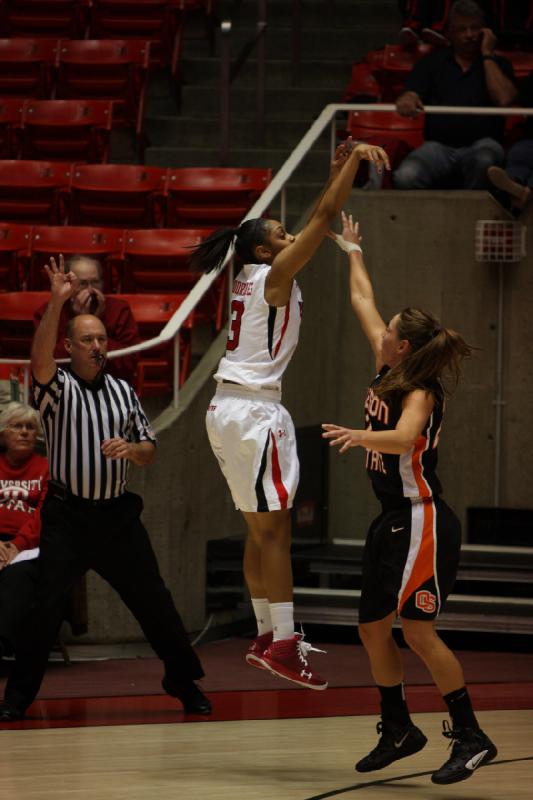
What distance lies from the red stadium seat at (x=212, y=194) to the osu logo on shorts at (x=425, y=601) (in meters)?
4.56

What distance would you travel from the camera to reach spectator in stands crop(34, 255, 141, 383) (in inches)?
297

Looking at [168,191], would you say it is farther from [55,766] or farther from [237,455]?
[55,766]

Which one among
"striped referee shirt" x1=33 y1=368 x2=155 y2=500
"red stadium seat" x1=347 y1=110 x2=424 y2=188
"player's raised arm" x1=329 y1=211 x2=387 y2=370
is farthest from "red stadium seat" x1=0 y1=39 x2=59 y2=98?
"player's raised arm" x1=329 y1=211 x2=387 y2=370

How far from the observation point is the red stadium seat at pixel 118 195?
381 inches

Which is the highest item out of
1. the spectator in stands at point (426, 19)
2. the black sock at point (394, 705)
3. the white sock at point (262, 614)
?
the spectator in stands at point (426, 19)

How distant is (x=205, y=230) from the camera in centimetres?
920

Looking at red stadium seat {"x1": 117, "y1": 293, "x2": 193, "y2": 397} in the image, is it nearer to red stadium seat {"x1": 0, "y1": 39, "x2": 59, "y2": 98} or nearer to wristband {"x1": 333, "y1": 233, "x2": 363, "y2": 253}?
wristband {"x1": 333, "y1": 233, "x2": 363, "y2": 253}

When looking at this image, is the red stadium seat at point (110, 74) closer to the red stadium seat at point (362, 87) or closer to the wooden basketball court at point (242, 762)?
the red stadium seat at point (362, 87)

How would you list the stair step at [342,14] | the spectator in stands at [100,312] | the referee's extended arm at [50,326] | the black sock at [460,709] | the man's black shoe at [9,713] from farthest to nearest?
the stair step at [342,14] < the spectator in stands at [100,312] < the man's black shoe at [9,713] < the referee's extended arm at [50,326] < the black sock at [460,709]

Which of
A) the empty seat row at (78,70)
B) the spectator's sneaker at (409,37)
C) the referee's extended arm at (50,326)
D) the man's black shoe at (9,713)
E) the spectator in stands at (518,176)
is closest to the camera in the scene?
the referee's extended arm at (50,326)

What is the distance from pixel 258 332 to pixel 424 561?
1.20 meters

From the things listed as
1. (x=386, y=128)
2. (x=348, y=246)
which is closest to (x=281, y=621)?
(x=348, y=246)

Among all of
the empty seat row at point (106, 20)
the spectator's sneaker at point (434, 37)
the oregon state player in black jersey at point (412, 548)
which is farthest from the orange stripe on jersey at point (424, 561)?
the empty seat row at point (106, 20)

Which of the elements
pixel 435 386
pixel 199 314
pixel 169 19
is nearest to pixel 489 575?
pixel 199 314
